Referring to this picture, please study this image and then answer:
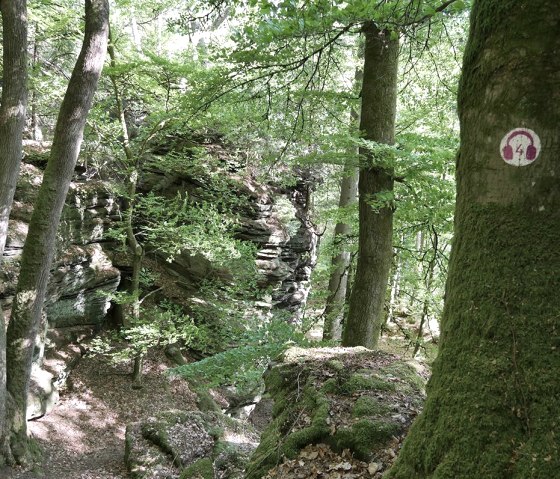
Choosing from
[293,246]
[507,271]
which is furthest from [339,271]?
[507,271]

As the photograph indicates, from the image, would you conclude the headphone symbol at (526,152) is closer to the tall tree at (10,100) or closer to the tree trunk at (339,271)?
the tall tree at (10,100)

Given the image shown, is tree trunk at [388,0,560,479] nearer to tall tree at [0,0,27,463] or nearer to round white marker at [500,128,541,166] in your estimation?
round white marker at [500,128,541,166]

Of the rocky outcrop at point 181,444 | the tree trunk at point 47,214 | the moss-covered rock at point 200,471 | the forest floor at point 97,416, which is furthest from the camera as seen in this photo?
the forest floor at point 97,416

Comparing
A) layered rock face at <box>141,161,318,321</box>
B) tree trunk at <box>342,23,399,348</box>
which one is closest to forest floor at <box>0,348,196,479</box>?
layered rock face at <box>141,161,318,321</box>

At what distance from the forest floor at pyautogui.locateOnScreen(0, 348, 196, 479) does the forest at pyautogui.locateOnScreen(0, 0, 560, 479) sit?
0.05 meters

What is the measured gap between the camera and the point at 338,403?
3059 mm

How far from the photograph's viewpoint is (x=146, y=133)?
10922mm

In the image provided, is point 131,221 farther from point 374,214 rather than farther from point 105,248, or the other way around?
point 374,214

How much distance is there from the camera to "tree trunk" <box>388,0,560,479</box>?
1.57 meters

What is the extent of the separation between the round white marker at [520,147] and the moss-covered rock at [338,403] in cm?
182

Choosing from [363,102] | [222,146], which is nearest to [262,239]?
[222,146]

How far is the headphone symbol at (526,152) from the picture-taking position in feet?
5.29

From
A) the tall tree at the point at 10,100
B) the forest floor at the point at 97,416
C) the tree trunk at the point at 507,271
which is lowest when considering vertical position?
the forest floor at the point at 97,416

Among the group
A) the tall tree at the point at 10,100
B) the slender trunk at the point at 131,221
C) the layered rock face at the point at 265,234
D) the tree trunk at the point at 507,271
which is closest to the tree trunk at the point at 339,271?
the layered rock face at the point at 265,234
